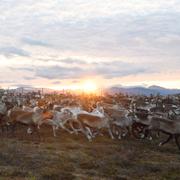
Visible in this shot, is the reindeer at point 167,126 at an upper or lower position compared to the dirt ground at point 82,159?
upper

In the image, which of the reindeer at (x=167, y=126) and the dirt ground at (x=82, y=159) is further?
the reindeer at (x=167, y=126)

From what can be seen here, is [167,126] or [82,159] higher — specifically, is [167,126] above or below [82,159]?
above

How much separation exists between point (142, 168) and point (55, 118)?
8.25 metres

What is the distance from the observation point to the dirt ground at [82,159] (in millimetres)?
12216

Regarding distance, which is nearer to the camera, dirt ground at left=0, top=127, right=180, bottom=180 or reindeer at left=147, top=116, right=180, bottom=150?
dirt ground at left=0, top=127, right=180, bottom=180

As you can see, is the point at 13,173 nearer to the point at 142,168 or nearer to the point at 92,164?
the point at 92,164

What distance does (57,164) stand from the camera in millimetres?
13242

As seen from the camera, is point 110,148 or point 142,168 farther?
point 110,148

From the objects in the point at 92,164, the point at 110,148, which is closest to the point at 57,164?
the point at 92,164

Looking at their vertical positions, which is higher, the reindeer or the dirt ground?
the reindeer

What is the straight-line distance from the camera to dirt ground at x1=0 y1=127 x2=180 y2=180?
40.1 feet

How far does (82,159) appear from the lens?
47.2ft

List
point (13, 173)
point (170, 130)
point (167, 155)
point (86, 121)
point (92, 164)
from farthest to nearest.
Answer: point (86, 121)
point (170, 130)
point (167, 155)
point (92, 164)
point (13, 173)

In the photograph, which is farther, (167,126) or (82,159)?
(167,126)
